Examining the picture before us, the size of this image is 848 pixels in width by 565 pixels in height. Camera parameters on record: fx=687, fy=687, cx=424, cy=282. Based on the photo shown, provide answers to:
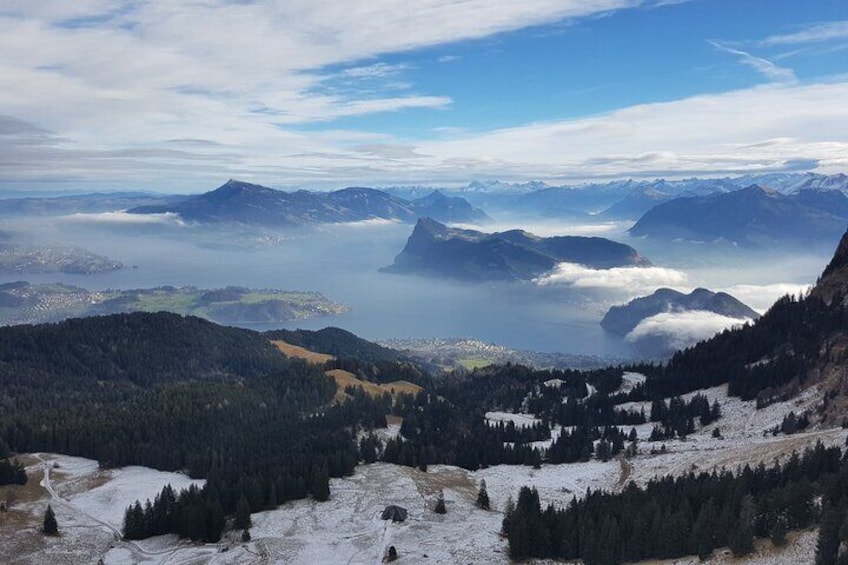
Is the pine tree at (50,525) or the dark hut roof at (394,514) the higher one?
the dark hut roof at (394,514)

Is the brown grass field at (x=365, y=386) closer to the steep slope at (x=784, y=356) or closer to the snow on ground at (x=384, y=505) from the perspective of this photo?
the steep slope at (x=784, y=356)

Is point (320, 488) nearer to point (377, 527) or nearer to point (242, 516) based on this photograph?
point (242, 516)

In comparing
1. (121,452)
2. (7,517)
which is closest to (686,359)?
(121,452)

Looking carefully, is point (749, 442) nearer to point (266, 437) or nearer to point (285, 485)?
point (285, 485)

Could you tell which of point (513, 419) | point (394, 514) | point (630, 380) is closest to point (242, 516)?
point (394, 514)

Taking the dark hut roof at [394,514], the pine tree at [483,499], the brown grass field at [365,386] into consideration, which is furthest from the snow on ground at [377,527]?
the brown grass field at [365,386]

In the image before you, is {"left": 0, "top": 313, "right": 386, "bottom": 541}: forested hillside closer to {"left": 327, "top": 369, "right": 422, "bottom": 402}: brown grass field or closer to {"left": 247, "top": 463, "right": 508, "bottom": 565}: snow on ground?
{"left": 327, "top": 369, "right": 422, "bottom": 402}: brown grass field

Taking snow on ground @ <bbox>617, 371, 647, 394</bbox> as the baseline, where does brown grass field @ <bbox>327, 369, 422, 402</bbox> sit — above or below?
below

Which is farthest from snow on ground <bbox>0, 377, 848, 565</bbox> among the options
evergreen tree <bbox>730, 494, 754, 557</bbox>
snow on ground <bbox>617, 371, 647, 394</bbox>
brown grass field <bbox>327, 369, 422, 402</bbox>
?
brown grass field <bbox>327, 369, 422, 402</bbox>
